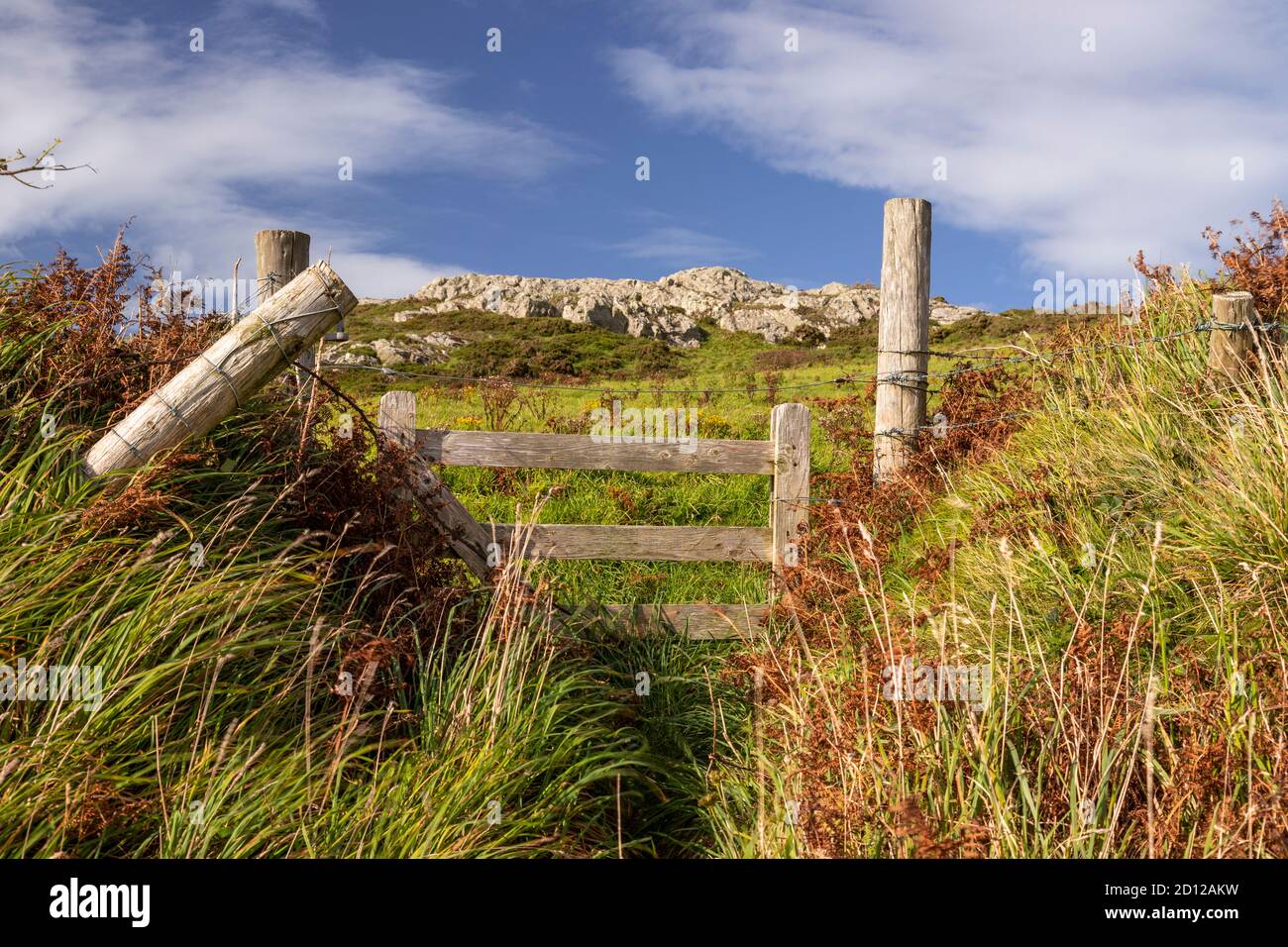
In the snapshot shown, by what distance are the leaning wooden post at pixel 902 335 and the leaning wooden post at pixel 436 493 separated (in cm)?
324

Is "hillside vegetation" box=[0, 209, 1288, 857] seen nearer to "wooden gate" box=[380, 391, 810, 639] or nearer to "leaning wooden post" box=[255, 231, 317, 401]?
"wooden gate" box=[380, 391, 810, 639]

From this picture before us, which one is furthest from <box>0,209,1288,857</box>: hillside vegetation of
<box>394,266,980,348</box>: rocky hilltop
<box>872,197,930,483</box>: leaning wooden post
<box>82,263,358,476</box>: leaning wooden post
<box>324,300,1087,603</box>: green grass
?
<box>394,266,980,348</box>: rocky hilltop

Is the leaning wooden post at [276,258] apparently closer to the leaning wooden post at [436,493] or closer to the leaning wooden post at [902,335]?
the leaning wooden post at [436,493]

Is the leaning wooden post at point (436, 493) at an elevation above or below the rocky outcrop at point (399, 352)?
below

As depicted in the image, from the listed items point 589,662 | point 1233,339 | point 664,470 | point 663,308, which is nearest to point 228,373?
point 589,662

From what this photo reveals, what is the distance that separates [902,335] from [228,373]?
5.02 metres

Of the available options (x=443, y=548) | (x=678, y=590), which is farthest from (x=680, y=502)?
(x=443, y=548)

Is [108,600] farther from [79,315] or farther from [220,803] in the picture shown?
[79,315]

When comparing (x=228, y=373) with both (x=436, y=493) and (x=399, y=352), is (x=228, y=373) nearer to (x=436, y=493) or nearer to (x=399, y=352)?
(x=436, y=493)

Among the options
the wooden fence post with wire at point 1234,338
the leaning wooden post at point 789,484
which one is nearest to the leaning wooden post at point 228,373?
the leaning wooden post at point 789,484

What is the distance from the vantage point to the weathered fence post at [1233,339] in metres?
5.79

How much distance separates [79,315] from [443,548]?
7.11ft

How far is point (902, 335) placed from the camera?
287 inches

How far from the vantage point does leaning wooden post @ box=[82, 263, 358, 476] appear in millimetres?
4105
